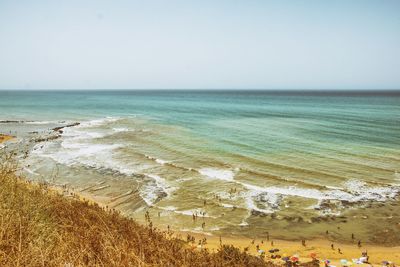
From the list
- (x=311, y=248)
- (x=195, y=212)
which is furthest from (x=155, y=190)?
(x=311, y=248)

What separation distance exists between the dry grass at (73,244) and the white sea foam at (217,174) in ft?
34.4

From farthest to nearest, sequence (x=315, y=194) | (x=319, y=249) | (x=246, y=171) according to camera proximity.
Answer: (x=246, y=171), (x=315, y=194), (x=319, y=249)

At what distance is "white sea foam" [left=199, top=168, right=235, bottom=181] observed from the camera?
19.2 metres

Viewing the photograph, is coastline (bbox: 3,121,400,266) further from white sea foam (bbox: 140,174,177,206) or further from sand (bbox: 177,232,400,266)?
white sea foam (bbox: 140,174,177,206)

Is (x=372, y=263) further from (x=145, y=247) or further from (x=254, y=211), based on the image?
(x=145, y=247)

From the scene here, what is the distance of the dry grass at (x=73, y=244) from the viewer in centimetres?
514

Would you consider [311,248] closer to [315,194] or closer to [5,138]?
[315,194]

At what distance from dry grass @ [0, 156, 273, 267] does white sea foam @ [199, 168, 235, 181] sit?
10486 millimetres

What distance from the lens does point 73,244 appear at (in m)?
6.39

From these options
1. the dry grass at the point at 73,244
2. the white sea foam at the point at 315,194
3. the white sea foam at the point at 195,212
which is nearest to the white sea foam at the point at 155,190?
the white sea foam at the point at 195,212

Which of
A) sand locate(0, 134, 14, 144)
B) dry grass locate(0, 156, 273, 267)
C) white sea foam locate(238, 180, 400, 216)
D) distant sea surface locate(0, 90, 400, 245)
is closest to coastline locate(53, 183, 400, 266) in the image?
distant sea surface locate(0, 90, 400, 245)

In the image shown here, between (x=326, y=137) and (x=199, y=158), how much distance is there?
50.3ft

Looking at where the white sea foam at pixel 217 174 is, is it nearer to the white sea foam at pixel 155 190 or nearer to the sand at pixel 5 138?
the white sea foam at pixel 155 190

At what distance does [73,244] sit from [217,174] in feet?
45.8
